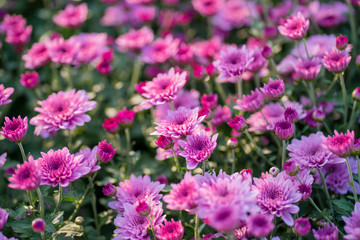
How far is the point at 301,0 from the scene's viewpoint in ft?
9.70

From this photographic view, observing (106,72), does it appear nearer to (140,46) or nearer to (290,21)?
(140,46)

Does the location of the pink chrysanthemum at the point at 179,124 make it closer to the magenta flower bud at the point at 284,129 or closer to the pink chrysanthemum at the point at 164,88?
the pink chrysanthemum at the point at 164,88

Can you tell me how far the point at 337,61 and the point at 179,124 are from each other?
0.88 m

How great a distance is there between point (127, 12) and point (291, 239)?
260cm

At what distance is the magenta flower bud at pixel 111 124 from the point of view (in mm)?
2088

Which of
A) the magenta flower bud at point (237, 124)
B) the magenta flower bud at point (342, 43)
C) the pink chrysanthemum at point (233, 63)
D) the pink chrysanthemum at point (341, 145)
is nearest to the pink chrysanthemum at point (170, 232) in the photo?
the magenta flower bud at point (237, 124)

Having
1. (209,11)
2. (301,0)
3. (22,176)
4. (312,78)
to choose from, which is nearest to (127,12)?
(209,11)

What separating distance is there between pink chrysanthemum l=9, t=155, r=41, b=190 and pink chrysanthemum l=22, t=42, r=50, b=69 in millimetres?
1230

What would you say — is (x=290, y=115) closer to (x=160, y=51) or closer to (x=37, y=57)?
(x=160, y=51)


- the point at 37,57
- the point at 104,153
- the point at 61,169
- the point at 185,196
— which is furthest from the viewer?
the point at 37,57

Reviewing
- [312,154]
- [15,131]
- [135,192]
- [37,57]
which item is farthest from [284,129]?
[37,57]

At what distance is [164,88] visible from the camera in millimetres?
2053

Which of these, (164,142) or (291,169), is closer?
(291,169)

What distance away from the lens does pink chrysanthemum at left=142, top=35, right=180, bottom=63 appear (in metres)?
2.64
